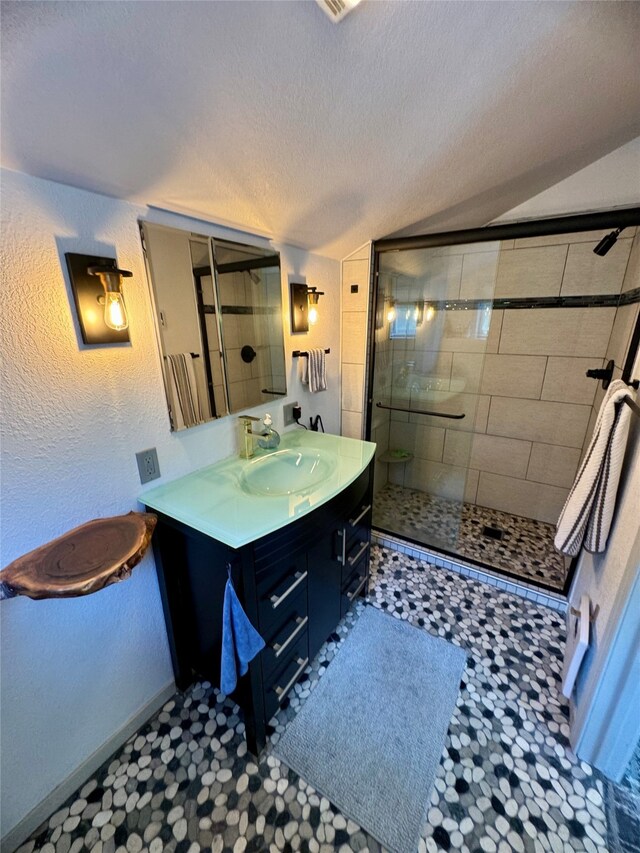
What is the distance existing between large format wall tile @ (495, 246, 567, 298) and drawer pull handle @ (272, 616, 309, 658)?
2.50 meters

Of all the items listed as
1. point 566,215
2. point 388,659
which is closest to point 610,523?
point 388,659

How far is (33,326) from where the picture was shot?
913mm

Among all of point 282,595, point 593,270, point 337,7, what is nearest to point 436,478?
point 593,270

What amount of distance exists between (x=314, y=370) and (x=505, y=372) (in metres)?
1.58

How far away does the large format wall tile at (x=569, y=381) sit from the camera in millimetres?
2318

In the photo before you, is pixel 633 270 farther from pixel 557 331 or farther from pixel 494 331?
pixel 494 331

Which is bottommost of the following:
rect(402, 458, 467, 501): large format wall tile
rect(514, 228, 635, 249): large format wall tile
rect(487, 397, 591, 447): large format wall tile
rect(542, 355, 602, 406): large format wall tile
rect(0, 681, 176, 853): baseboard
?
rect(0, 681, 176, 853): baseboard

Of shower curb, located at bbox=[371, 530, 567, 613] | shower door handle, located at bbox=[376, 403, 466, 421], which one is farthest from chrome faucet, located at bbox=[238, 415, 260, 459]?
shower curb, located at bbox=[371, 530, 567, 613]

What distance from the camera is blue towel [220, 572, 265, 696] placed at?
1022 mm

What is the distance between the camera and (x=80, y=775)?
1.18 m

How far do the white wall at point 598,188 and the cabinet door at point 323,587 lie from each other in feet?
6.12

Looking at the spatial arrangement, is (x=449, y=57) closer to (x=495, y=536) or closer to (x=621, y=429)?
(x=621, y=429)

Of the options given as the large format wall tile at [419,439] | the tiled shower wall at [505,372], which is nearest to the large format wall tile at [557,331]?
the tiled shower wall at [505,372]

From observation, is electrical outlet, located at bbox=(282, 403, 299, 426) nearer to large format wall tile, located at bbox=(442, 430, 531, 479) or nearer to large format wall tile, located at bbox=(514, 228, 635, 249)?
large format wall tile, located at bbox=(442, 430, 531, 479)
